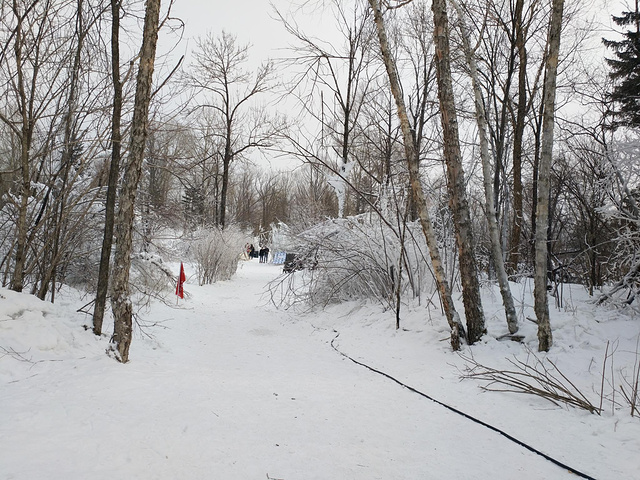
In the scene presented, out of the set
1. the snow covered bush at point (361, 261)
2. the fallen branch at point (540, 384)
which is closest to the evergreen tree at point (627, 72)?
the snow covered bush at point (361, 261)

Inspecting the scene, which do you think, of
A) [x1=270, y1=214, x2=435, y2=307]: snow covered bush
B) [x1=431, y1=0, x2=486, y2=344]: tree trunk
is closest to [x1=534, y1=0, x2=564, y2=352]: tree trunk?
[x1=431, y1=0, x2=486, y2=344]: tree trunk

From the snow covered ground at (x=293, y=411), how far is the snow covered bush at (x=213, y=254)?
7.27 meters

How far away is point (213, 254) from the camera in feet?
39.1

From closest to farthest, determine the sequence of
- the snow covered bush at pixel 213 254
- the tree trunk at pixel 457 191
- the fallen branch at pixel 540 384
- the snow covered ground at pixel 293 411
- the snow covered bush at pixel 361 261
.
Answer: the snow covered ground at pixel 293 411, the fallen branch at pixel 540 384, the tree trunk at pixel 457 191, the snow covered bush at pixel 361 261, the snow covered bush at pixel 213 254

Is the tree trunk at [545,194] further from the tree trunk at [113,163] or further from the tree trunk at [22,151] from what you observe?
the tree trunk at [22,151]

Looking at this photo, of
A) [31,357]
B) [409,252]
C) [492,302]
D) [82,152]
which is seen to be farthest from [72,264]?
[492,302]

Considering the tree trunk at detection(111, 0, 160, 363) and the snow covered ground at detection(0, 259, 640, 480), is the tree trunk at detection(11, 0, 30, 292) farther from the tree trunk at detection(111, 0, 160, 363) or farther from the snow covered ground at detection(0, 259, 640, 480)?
the tree trunk at detection(111, 0, 160, 363)

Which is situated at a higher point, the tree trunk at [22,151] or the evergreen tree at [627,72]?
the evergreen tree at [627,72]

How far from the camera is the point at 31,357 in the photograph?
301 cm

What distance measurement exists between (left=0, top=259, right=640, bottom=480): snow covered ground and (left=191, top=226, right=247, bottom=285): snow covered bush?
23.8 ft

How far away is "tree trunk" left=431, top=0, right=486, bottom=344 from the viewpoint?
4.14 meters

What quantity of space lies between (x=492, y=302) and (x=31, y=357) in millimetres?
4868

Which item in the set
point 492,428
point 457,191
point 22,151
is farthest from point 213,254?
point 492,428

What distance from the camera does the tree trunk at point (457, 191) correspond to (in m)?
4.14
